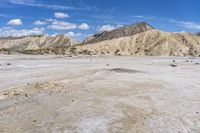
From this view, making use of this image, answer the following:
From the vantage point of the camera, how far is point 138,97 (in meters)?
21.8

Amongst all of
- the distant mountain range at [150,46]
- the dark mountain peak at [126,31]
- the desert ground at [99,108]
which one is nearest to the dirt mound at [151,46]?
the distant mountain range at [150,46]

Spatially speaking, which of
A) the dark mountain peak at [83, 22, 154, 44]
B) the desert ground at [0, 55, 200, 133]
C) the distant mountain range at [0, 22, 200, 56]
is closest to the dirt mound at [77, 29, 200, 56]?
the distant mountain range at [0, 22, 200, 56]

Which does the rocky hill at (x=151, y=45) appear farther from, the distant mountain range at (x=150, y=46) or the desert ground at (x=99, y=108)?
the desert ground at (x=99, y=108)

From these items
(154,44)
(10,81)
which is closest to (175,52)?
(154,44)

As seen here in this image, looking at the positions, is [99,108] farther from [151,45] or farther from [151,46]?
[151,45]

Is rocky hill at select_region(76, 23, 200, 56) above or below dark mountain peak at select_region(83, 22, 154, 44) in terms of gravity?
below

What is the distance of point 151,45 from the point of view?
12731cm

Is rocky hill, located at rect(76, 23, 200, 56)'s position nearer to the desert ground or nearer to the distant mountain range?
the distant mountain range

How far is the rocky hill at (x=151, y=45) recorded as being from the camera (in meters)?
122

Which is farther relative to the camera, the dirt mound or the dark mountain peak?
the dark mountain peak

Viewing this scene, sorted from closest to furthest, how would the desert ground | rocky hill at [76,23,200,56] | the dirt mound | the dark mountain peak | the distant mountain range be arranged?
the desert ground
the distant mountain range
rocky hill at [76,23,200,56]
the dirt mound
the dark mountain peak

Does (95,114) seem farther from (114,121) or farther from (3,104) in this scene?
(3,104)

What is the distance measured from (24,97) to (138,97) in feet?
20.2

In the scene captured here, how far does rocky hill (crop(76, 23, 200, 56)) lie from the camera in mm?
121625
